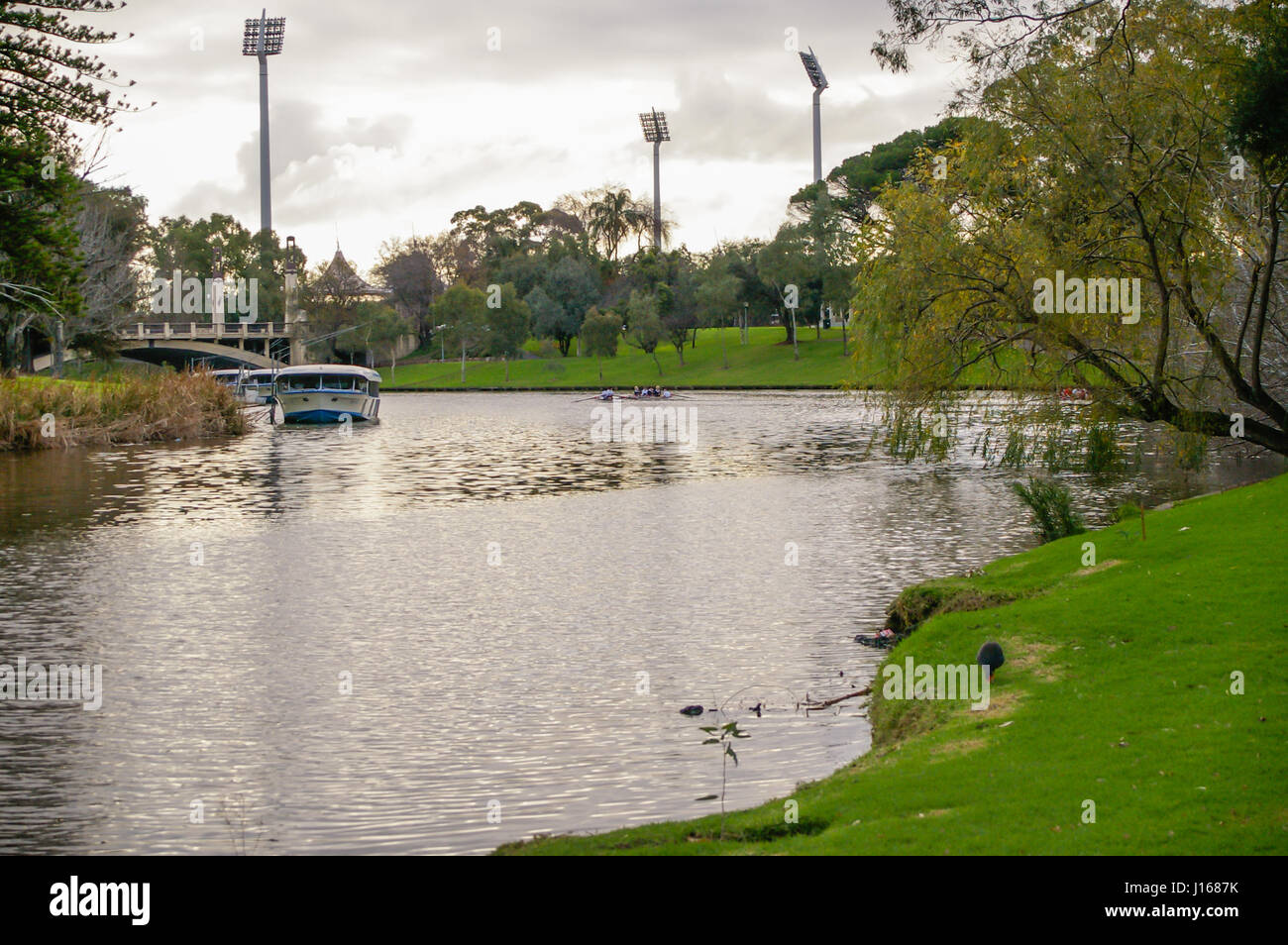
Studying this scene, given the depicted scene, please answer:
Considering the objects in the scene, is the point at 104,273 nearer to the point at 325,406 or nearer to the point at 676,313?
the point at 325,406

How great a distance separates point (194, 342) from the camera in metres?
116

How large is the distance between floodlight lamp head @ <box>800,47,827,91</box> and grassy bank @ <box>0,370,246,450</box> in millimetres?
87265

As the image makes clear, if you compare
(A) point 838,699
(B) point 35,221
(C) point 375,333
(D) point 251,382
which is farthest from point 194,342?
(A) point 838,699

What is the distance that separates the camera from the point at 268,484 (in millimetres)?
44469

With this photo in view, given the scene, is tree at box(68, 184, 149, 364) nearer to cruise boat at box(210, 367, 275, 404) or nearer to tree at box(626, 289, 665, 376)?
cruise boat at box(210, 367, 275, 404)

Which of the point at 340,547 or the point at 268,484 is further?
the point at 268,484

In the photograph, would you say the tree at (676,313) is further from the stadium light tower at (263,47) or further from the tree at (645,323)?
the stadium light tower at (263,47)

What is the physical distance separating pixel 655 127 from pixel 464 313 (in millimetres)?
42235

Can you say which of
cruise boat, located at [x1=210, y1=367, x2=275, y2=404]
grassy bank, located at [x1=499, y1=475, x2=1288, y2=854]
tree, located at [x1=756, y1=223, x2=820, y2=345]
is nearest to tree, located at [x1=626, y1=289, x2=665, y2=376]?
tree, located at [x1=756, y1=223, x2=820, y2=345]
